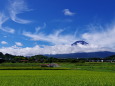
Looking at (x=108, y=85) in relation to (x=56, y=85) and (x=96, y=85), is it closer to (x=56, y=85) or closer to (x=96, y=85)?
(x=96, y=85)

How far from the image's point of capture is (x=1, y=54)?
17538 centimetres

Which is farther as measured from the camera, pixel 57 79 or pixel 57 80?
pixel 57 79

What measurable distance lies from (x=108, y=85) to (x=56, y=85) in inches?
149

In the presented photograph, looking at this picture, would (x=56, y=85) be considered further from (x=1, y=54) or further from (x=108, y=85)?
(x=1, y=54)

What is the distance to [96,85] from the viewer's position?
560 inches

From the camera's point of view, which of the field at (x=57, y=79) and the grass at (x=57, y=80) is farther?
the field at (x=57, y=79)

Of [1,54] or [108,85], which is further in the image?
[1,54]

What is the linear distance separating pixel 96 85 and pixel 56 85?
2.92 m

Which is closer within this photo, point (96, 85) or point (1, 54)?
point (96, 85)

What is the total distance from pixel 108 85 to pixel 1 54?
170170 mm

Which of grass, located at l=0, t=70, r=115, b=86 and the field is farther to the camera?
the field

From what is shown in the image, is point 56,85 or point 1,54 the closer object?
point 56,85

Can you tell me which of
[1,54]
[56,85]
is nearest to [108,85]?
[56,85]

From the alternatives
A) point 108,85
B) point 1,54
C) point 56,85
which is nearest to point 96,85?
point 108,85
